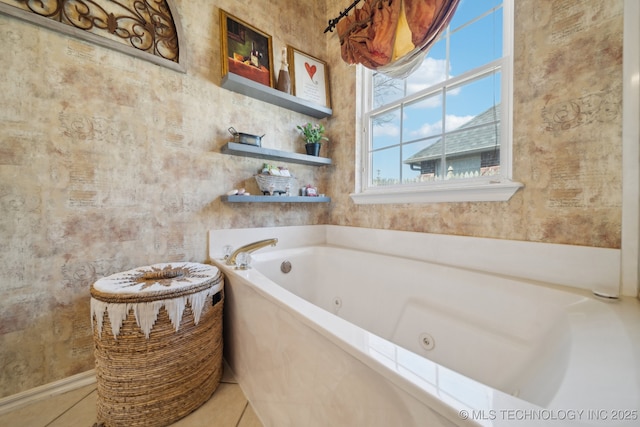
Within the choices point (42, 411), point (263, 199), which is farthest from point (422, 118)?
point (42, 411)

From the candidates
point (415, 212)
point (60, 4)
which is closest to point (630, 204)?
point (415, 212)

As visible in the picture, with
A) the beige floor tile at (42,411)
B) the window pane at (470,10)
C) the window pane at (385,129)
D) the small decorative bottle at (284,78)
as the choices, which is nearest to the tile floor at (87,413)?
the beige floor tile at (42,411)

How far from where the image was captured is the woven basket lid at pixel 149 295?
0.86 metres

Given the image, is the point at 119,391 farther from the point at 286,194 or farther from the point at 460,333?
the point at 460,333

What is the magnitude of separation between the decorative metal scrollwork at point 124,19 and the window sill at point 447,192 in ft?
4.94

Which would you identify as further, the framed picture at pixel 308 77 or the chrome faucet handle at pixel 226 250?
the framed picture at pixel 308 77

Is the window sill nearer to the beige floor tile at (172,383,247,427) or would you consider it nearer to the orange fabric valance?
the orange fabric valance

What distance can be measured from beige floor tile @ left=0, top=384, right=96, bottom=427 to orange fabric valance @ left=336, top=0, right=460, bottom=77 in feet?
7.84

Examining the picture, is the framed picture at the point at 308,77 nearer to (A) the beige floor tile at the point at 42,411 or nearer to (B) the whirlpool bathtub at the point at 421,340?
(B) the whirlpool bathtub at the point at 421,340

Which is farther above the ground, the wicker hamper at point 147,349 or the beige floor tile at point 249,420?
the wicker hamper at point 147,349

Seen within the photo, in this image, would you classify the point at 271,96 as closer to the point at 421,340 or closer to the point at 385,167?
the point at 385,167

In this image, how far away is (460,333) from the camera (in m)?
0.99

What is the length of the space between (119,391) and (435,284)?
4.62 ft

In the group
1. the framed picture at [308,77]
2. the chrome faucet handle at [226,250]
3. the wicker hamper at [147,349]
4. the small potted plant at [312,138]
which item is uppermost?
the framed picture at [308,77]
